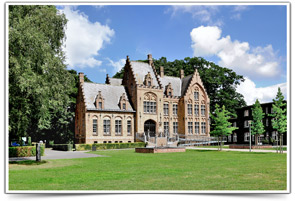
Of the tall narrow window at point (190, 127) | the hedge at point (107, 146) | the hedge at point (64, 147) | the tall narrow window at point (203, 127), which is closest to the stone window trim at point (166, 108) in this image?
the tall narrow window at point (190, 127)

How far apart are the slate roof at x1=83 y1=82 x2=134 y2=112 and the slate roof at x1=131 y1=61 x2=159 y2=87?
3.58 metres

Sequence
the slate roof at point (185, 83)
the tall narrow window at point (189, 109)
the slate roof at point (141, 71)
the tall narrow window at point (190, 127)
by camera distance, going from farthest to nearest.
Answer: the slate roof at point (185, 83) < the tall narrow window at point (189, 109) < the tall narrow window at point (190, 127) < the slate roof at point (141, 71)

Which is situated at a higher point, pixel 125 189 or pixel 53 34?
pixel 53 34

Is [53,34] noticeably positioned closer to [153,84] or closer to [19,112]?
[19,112]

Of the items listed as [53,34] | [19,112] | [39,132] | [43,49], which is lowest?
[39,132]

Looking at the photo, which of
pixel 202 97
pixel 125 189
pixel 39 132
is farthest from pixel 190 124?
pixel 125 189

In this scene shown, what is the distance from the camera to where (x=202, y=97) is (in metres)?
58.5

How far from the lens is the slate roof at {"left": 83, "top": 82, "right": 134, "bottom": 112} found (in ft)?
155

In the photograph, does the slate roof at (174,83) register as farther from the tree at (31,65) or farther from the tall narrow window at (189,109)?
the tree at (31,65)

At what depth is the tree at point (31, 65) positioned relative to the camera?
1809cm

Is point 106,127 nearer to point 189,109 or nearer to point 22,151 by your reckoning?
point 189,109

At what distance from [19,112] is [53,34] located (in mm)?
7162

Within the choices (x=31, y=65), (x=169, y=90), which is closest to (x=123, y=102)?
(x=169, y=90)

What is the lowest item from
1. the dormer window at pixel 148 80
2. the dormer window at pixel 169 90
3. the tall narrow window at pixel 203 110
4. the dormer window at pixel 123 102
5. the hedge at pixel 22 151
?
the hedge at pixel 22 151
